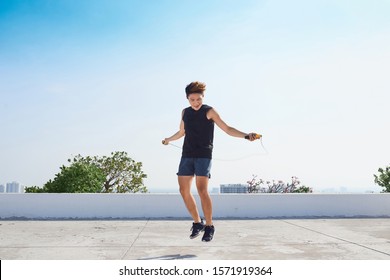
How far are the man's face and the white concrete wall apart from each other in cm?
505

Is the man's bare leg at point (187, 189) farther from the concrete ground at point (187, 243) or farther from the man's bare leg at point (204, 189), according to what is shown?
the concrete ground at point (187, 243)

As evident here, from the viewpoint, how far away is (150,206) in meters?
8.70

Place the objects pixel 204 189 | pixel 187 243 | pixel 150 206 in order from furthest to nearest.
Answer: pixel 150 206 < pixel 187 243 < pixel 204 189

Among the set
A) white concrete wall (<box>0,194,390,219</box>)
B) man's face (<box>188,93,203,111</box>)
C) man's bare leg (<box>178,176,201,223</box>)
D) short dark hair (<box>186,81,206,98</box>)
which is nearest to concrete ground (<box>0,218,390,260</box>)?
man's bare leg (<box>178,176,201,223</box>)

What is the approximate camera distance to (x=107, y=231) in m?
6.11

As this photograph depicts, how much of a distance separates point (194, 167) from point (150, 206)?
505 cm

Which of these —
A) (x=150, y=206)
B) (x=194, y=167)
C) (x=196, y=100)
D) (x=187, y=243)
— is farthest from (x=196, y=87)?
(x=150, y=206)

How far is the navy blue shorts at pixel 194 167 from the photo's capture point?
383cm

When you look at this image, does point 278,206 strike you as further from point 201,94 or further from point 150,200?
point 201,94

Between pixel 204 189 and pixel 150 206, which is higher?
pixel 204 189

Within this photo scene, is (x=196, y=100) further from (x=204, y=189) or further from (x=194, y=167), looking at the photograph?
(x=204, y=189)

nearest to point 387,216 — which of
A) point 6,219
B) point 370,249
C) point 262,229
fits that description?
point 262,229

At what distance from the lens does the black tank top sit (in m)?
3.85

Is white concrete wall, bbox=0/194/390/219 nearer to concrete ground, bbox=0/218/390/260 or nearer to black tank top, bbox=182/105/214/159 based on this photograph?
concrete ground, bbox=0/218/390/260
